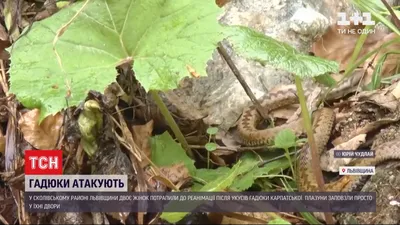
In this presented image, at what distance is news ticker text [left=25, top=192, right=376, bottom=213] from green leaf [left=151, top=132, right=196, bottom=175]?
0.08 meters

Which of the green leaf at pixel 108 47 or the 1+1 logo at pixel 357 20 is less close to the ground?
the green leaf at pixel 108 47

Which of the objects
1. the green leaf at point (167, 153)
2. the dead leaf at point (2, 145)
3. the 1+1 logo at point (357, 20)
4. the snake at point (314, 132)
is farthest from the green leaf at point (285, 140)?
the dead leaf at point (2, 145)

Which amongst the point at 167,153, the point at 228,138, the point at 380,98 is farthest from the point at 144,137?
the point at 380,98

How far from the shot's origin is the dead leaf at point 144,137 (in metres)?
1.13

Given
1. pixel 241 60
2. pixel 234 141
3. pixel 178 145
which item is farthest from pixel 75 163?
pixel 241 60

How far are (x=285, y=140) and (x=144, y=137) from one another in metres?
0.27

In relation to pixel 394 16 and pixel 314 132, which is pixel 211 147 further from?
pixel 394 16

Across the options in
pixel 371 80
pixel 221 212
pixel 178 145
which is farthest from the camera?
pixel 371 80

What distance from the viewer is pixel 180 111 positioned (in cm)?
123

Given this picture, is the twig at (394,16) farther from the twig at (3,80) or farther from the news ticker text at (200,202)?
the twig at (3,80)

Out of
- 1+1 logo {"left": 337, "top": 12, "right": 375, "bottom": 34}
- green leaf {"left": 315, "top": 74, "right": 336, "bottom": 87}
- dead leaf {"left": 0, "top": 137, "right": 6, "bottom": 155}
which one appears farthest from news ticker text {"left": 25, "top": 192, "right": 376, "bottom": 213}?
1+1 logo {"left": 337, "top": 12, "right": 375, "bottom": 34}

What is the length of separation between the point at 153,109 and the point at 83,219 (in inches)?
10.6

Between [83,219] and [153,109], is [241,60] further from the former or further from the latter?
[83,219]

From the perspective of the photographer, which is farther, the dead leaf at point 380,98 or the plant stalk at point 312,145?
the dead leaf at point 380,98
